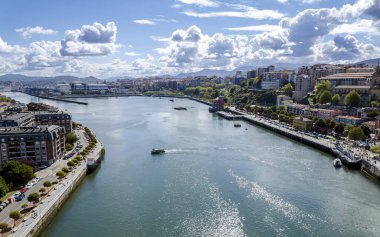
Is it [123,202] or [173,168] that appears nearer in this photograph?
[123,202]

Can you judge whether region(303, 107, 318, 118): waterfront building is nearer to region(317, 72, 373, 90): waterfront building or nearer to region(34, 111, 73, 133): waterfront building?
region(317, 72, 373, 90): waterfront building

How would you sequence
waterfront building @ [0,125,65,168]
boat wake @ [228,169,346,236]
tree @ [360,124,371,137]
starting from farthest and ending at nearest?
tree @ [360,124,371,137] → waterfront building @ [0,125,65,168] → boat wake @ [228,169,346,236]

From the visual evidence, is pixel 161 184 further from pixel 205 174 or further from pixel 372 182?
pixel 372 182

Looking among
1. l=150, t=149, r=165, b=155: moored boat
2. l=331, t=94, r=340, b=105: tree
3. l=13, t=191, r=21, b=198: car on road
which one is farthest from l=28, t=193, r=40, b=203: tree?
l=331, t=94, r=340, b=105: tree

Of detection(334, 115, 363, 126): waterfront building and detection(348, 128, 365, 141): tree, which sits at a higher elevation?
detection(334, 115, 363, 126): waterfront building

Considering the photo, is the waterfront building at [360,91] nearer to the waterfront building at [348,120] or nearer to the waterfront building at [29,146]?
the waterfront building at [348,120]

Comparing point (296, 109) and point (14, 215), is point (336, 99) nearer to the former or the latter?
point (296, 109)

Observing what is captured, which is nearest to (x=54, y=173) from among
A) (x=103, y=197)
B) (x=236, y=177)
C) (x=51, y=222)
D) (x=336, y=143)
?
(x=103, y=197)
